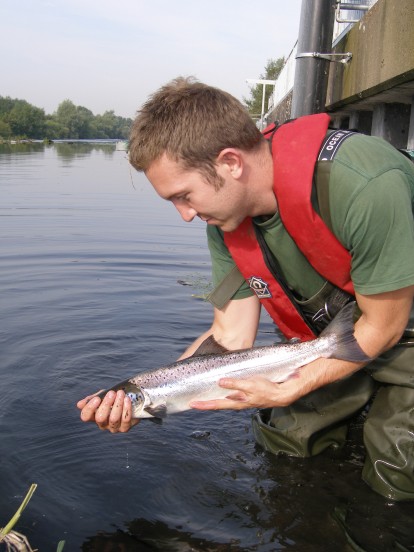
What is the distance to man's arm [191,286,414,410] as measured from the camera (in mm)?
3951

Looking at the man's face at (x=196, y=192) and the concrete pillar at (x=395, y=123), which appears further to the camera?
the concrete pillar at (x=395, y=123)

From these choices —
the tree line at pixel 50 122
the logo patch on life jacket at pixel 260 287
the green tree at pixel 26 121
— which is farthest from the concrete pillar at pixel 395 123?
the green tree at pixel 26 121

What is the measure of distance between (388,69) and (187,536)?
4923mm

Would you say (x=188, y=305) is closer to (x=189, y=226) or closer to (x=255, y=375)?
→ (x=255, y=375)

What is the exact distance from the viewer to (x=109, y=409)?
14.0ft

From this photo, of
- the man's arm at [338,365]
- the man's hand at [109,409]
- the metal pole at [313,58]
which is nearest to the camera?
the man's arm at [338,365]

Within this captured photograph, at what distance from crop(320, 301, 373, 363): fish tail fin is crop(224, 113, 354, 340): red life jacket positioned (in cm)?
27

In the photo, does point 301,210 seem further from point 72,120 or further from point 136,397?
point 72,120

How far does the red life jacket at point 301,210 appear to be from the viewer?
409 centimetres

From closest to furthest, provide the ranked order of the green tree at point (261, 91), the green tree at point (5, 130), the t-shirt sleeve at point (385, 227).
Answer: the t-shirt sleeve at point (385, 227)
the green tree at point (261, 91)
the green tree at point (5, 130)

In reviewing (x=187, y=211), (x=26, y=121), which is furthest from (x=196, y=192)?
(x=26, y=121)

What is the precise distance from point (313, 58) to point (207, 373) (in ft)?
18.9

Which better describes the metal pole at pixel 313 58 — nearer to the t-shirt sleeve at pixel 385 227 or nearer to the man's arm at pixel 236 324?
the man's arm at pixel 236 324

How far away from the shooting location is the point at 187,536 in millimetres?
4082
